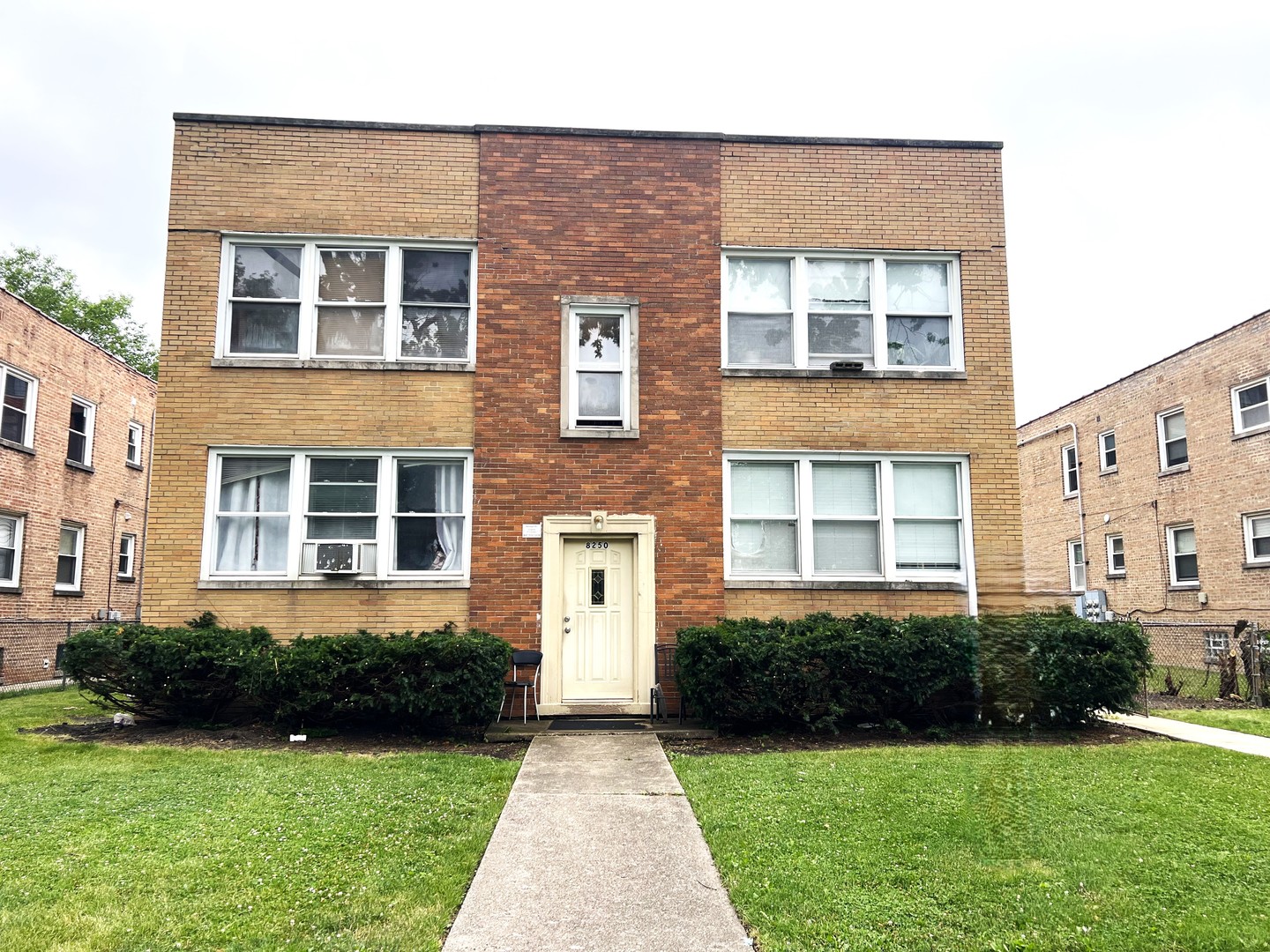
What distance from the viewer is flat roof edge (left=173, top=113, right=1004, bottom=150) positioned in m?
11.7

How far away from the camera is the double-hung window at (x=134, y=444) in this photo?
2150 centimetres

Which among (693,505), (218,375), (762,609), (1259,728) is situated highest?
(218,375)

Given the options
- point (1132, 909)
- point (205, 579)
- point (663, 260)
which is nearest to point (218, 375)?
point (205, 579)

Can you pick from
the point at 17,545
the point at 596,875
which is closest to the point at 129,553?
the point at 17,545

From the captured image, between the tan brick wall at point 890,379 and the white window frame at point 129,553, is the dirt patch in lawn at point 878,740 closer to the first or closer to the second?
the tan brick wall at point 890,379

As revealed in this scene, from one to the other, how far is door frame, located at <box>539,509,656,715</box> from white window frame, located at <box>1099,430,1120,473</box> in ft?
55.8

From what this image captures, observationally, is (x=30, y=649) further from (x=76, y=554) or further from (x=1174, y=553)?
(x=1174, y=553)

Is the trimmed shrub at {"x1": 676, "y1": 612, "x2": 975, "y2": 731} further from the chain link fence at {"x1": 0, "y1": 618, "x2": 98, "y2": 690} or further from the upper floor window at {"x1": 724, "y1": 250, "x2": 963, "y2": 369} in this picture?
the chain link fence at {"x1": 0, "y1": 618, "x2": 98, "y2": 690}

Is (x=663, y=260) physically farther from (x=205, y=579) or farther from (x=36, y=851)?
(x=36, y=851)

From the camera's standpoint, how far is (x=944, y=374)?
11898mm

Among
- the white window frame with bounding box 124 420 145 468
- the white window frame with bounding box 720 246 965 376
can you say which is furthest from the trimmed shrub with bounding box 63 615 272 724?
the white window frame with bounding box 124 420 145 468

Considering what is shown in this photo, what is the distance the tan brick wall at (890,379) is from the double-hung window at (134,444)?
656 inches

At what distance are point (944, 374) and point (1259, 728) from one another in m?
5.59

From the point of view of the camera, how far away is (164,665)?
9438 millimetres
